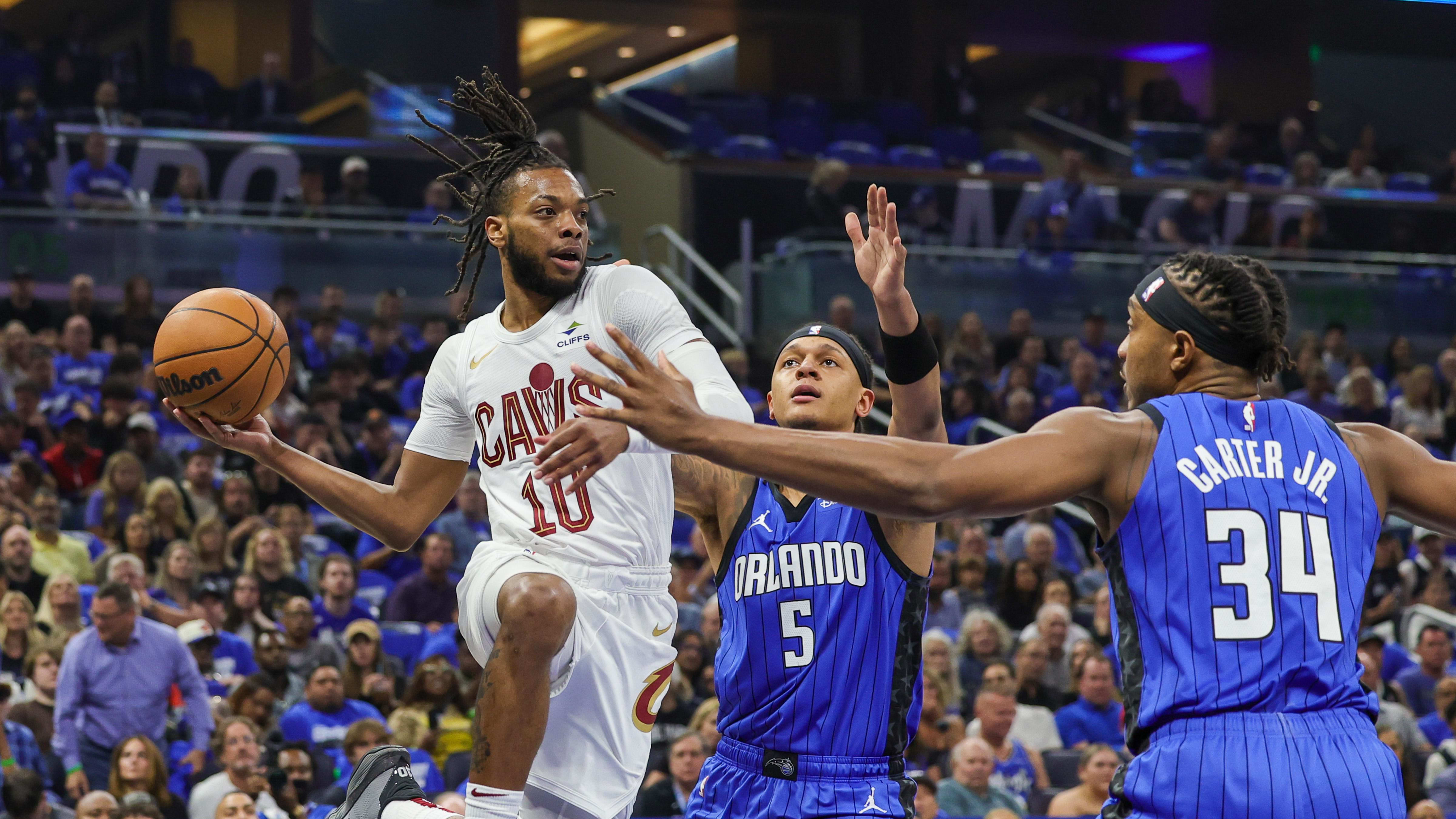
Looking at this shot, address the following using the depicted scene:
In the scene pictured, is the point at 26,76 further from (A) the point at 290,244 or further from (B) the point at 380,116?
(A) the point at 290,244

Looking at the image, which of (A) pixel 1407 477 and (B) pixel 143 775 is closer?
(A) pixel 1407 477

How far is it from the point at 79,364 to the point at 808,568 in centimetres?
1063

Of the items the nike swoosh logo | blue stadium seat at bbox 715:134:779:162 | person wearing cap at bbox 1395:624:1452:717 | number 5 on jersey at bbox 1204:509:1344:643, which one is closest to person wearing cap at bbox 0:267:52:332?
blue stadium seat at bbox 715:134:779:162

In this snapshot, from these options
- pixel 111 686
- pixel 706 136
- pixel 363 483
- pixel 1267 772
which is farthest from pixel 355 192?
pixel 1267 772

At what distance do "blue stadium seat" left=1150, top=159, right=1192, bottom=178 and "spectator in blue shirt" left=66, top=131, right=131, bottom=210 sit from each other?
1402 cm

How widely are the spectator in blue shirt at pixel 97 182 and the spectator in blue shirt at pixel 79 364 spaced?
103 inches

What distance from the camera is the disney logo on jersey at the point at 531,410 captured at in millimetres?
4914

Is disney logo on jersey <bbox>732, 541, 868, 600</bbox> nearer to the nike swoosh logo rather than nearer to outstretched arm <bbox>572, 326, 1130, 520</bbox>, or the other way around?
the nike swoosh logo

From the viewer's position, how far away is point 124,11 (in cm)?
2380

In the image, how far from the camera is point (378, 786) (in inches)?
215

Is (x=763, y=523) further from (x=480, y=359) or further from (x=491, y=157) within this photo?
(x=491, y=157)

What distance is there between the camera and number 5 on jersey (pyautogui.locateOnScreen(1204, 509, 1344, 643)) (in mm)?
3434

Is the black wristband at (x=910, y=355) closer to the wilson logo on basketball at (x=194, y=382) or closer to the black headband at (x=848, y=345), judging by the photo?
the black headband at (x=848, y=345)

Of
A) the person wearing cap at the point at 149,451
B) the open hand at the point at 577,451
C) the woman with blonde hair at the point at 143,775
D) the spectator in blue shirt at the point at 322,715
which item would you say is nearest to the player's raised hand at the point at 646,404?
the open hand at the point at 577,451
